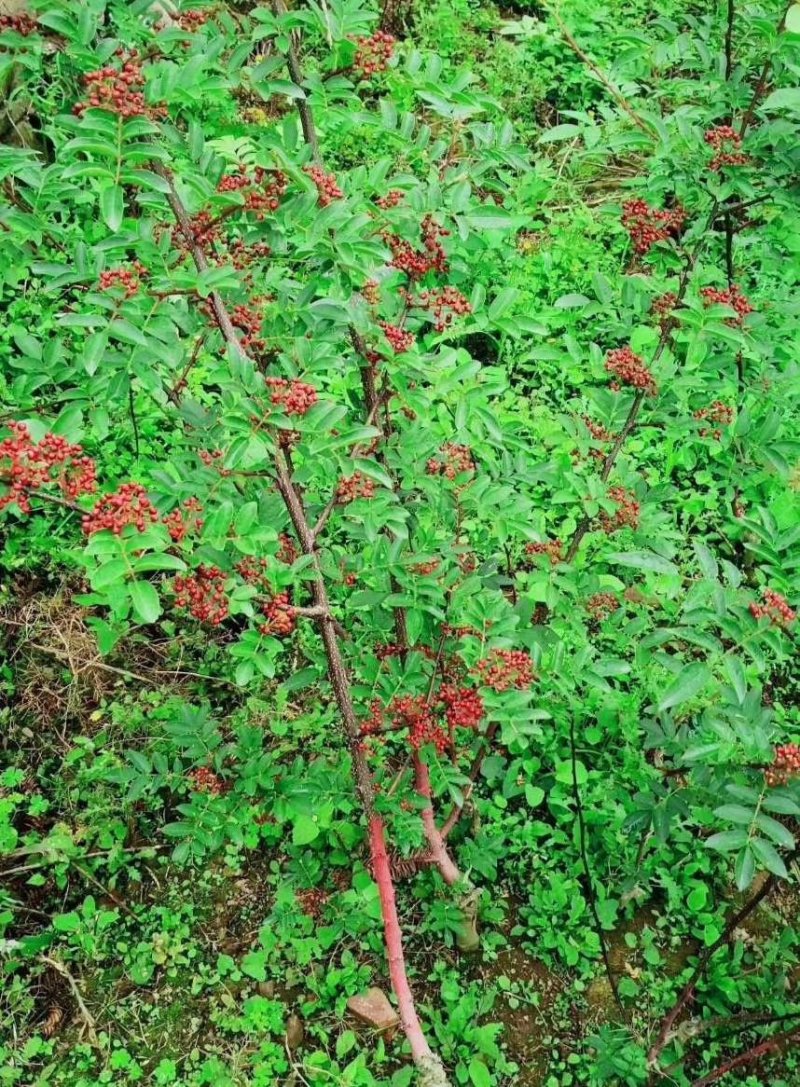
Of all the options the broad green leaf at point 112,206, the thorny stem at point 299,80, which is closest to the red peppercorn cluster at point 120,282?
the broad green leaf at point 112,206

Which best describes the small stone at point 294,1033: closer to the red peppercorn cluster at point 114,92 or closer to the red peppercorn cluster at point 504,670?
the red peppercorn cluster at point 504,670

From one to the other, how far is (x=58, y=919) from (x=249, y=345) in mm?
2091

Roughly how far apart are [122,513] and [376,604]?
3.13 ft

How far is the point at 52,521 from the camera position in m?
3.70

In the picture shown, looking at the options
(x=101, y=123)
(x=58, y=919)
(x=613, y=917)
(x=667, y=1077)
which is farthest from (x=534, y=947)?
(x=101, y=123)

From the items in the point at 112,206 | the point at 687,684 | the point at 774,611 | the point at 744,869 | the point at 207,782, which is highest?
the point at 112,206

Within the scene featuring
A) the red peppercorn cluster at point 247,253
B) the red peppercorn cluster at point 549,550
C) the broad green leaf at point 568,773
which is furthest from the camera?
the broad green leaf at point 568,773

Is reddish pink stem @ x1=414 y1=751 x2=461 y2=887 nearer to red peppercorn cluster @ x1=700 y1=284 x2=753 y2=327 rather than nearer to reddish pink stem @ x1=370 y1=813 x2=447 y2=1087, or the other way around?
reddish pink stem @ x1=370 y1=813 x2=447 y2=1087

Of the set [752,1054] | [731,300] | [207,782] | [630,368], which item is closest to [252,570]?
[207,782]

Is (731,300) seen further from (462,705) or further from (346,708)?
(346,708)

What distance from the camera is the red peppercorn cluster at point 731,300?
2.12 meters

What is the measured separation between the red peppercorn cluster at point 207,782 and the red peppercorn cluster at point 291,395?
1.10 m

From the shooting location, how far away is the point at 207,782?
238 cm

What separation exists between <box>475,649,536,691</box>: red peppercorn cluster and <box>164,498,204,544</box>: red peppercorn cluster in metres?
0.77
